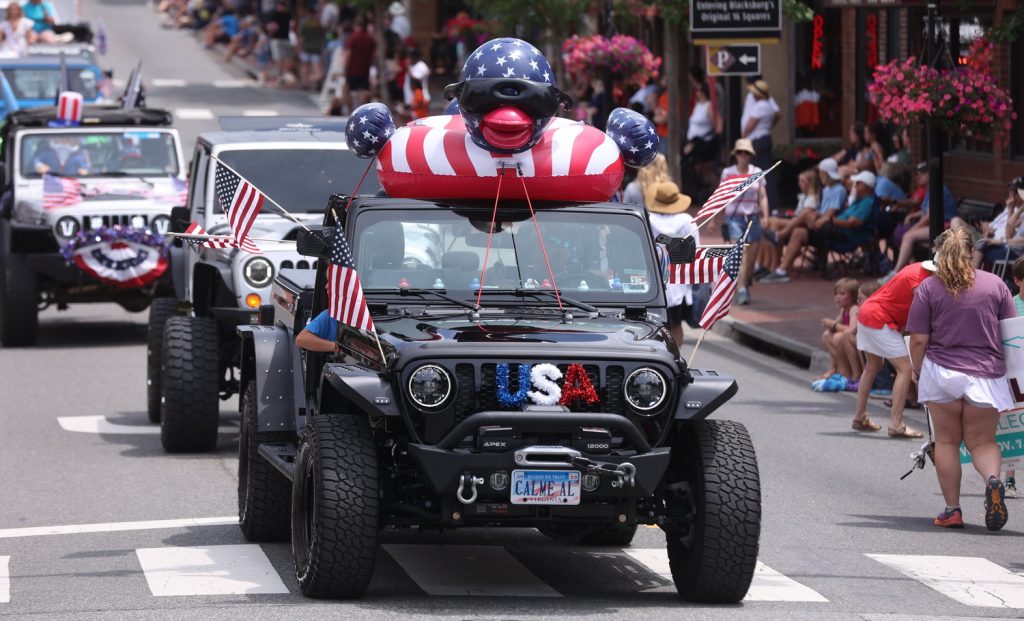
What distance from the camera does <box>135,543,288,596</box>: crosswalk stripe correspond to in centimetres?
889

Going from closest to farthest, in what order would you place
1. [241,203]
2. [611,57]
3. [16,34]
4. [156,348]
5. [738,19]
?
1. [241,203]
2. [156,348]
3. [738,19]
4. [611,57]
5. [16,34]

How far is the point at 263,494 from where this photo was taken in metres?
9.95

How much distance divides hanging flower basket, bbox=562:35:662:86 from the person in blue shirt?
77.2ft

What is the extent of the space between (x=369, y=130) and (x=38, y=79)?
23.5 meters

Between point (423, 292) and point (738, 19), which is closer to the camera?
point (423, 292)

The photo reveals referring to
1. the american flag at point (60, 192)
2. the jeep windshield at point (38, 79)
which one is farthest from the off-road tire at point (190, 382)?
the jeep windshield at point (38, 79)

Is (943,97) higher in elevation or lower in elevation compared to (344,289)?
higher

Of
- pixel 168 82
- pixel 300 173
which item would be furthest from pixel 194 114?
pixel 300 173

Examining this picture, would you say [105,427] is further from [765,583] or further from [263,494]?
[765,583]

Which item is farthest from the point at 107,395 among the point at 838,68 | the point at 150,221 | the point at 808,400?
the point at 838,68

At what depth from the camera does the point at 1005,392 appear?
10727mm

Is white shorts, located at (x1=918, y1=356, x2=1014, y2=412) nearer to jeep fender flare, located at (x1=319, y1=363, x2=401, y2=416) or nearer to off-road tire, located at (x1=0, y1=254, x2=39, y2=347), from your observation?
jeep fender flare, located at (x1=319, y1=363, x2=401, y2=416)

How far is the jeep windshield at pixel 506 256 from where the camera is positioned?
9297mm

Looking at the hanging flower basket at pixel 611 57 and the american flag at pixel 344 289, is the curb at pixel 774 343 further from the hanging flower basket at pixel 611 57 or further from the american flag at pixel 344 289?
the hanging flower basket at pixel 611 57
